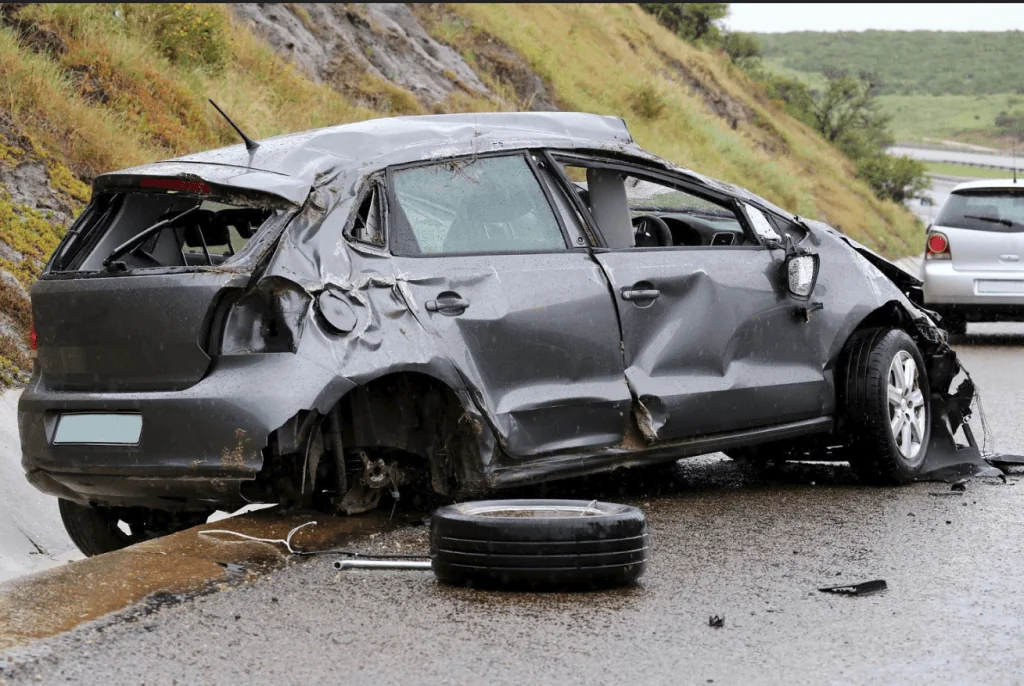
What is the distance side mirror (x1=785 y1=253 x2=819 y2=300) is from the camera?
6.90 metres

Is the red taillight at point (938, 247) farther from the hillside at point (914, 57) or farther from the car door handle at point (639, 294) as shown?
the hillside at point (914, 57)

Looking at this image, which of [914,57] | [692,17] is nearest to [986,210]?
[692,17]

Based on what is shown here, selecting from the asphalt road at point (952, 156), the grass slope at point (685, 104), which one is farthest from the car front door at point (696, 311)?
the asphalt road at point (952, 156)

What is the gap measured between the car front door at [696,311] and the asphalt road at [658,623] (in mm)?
561

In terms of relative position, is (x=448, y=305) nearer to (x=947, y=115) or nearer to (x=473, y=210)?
(x=473, y=210)

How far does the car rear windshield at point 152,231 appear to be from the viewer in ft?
18.6

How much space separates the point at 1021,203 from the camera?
15883 millimetres

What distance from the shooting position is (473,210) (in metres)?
5.96

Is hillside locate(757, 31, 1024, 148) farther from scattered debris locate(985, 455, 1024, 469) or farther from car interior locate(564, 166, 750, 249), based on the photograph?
car interior locate(564, 166, 750, 249)

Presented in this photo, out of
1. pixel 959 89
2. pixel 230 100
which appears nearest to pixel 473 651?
pixel 230 100

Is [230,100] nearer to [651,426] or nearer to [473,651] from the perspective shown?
[651,426]

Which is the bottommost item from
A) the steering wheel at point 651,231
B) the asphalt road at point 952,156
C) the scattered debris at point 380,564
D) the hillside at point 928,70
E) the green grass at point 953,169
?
the scattered debris at point 380,564

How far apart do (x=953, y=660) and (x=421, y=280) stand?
2475 millimetres

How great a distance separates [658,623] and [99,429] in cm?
224
